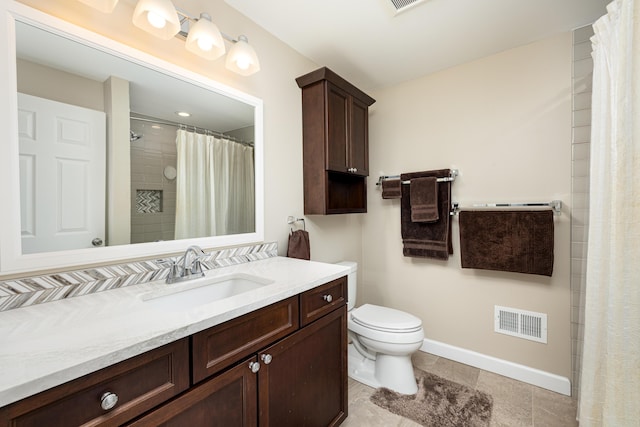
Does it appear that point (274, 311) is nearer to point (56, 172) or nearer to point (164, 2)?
point (56, 172)

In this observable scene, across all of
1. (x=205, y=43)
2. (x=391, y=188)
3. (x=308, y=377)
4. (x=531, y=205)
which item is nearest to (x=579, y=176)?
(x=531, y=205)

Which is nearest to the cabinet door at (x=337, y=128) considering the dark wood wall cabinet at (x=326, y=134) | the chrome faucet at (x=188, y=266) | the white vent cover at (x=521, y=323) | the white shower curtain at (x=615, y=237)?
the dark wood wall cabinet at (x=326, y=134)

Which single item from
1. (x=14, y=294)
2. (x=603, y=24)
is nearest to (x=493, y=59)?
(x=603, y=24)

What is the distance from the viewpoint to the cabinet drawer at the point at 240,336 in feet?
2.67

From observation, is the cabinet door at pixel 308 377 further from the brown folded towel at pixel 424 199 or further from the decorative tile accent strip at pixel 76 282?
the brown folded towel at pixel 424 199

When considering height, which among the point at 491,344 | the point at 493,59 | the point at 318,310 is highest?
the point at 493,59

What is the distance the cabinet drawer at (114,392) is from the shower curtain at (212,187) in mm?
717

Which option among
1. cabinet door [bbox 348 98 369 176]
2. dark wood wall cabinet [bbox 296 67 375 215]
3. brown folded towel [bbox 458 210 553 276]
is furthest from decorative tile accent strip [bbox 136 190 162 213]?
brown folded towel [bbox 458 210 553 276]

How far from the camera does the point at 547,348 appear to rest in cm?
185

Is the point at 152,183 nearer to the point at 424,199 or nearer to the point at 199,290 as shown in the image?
the point at 199,290

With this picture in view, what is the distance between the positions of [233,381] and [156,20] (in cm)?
142

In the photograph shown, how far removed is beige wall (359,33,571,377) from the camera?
181cm

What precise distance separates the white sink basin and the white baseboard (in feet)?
5.71

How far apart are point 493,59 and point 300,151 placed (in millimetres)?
1565
